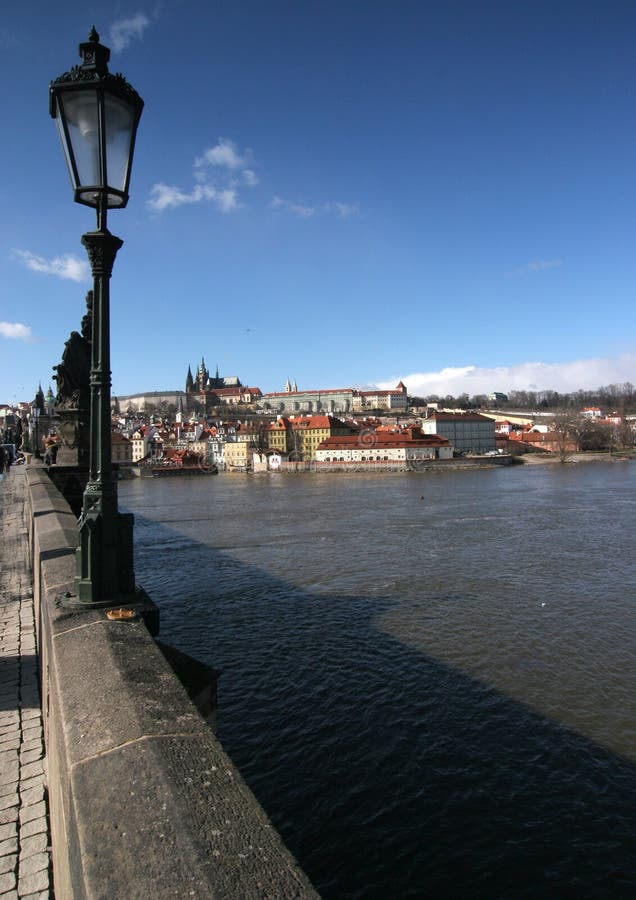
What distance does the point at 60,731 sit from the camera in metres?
2.65

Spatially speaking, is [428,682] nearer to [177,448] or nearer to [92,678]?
[92,678]

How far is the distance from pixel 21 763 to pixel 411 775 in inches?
223

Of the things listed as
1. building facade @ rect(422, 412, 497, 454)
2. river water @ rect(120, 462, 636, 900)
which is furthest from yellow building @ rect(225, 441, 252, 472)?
river water @ rect(120, 462, 636, 900)

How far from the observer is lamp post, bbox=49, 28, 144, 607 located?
387cm

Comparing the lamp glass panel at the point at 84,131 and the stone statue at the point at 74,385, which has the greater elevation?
the lamp glass panel at the point at 84,131

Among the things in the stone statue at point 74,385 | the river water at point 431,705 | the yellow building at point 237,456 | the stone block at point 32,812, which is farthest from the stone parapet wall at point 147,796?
the yellow building at point 237,456

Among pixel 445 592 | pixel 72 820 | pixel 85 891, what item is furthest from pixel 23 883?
pixel 445 592

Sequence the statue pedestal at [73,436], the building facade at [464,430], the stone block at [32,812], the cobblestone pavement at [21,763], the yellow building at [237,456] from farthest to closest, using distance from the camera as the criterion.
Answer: the building facade at [464,430]
the yellow building at [237,456]
the statue pedestal at [73,436]
the stone block at [32,812]
the cobblestone pavement at [21,763]

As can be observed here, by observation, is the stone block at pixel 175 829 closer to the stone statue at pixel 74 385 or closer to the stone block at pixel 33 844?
the stone block at pixel 33 844

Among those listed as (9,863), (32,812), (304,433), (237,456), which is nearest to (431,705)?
(32,812)

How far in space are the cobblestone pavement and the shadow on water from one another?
3570mm

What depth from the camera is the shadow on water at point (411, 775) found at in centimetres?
676

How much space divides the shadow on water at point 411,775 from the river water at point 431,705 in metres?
0.03

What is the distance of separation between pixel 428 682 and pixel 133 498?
51136 millimetres
